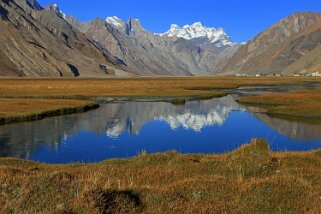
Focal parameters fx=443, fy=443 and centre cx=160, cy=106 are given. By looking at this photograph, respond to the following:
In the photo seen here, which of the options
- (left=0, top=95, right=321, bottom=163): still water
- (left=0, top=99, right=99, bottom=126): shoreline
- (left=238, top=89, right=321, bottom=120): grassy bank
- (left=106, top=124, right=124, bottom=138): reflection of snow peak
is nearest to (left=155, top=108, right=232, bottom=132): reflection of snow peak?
(left=0, top=95, right=321, bottom=163): still water

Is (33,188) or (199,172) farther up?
(33,188)

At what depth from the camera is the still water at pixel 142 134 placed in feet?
127

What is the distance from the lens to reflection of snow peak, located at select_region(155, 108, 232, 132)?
56625 mm

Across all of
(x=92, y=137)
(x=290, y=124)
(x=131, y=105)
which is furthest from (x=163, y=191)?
(x=131, y=105)

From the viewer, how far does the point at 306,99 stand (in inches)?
3152

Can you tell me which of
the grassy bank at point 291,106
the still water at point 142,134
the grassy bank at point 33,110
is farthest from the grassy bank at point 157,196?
the grassy bank at point 291,106

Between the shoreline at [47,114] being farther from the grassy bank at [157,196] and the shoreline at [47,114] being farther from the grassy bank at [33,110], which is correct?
the grassy bank at [157,196]

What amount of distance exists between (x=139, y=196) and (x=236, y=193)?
3.10 meters

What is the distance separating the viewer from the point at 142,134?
49.7m

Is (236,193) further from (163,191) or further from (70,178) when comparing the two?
(70,178)

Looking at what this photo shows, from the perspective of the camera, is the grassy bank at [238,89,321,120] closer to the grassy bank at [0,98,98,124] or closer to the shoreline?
the shoreline

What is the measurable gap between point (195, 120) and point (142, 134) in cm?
1387

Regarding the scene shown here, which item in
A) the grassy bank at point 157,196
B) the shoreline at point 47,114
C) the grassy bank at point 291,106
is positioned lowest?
the shoreline at point 47,114

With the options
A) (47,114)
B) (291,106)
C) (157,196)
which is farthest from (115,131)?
(157,196)
